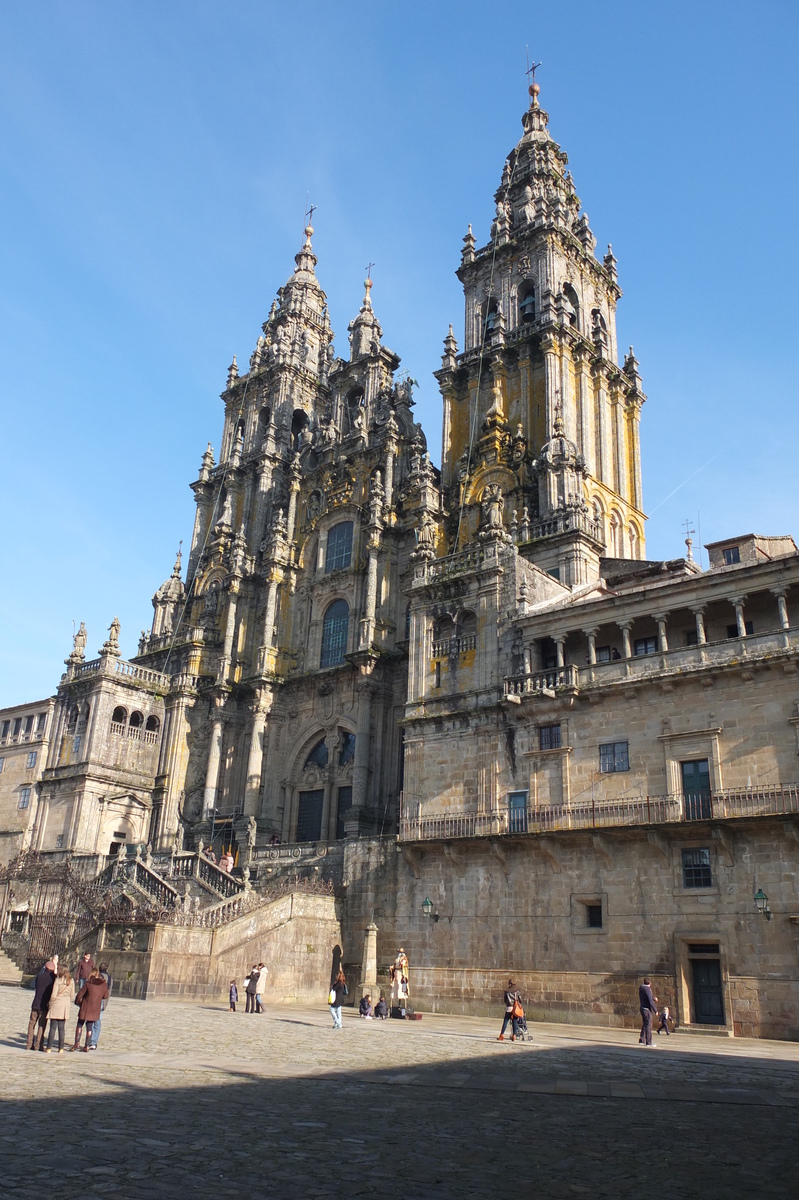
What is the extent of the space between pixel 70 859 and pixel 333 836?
11866mm

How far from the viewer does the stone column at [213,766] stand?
48875mm

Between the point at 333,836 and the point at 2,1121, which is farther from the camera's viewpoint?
the point at 333,836

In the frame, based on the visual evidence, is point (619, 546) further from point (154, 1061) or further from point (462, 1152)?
point (462, 1152)

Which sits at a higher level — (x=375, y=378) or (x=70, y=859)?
(x=375, y=378)

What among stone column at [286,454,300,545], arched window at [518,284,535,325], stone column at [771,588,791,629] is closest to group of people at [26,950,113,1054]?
stone column at [771,588,791,629]

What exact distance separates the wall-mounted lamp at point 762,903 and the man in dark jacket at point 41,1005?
17.9 m

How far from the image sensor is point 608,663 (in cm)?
3111

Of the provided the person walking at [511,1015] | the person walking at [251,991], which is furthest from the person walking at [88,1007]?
the person walking at [251,991]

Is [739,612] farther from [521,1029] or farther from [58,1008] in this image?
[58,1008]

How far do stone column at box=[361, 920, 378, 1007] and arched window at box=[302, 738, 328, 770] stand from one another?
1671 cm

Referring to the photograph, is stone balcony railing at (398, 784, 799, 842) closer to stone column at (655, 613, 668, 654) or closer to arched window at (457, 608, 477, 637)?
stone column at (655, 613, 668, 654)

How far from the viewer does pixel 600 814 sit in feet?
97.3

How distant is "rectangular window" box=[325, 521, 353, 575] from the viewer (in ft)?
170

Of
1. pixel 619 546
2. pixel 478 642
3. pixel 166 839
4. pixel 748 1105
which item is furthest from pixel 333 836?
pixel 748 1105
